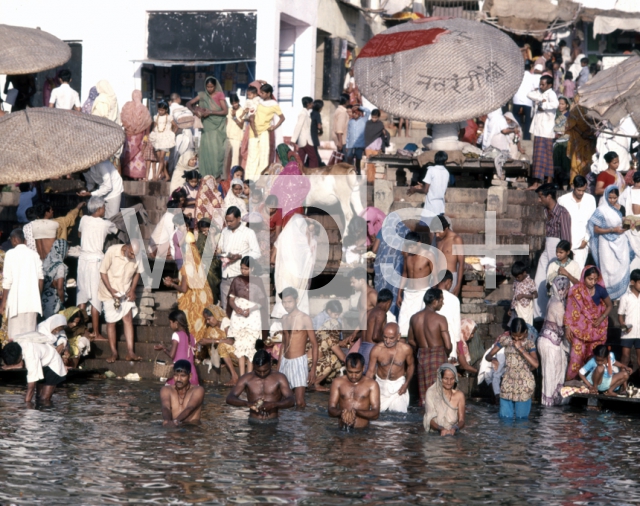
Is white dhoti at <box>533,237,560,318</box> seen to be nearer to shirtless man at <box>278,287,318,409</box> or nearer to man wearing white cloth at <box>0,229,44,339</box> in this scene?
shirtless man at <box>278,287,318,409</box>

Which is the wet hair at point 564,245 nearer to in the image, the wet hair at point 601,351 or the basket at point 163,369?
the wet hair at point 601,351

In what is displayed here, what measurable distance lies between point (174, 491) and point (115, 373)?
19.3 feet

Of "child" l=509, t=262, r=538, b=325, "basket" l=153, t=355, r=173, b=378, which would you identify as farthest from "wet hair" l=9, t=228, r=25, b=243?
"child" l=509, t=262, r=538, b=325

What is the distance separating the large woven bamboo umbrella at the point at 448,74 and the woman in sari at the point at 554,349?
3.58 metres

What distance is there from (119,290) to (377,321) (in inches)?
133

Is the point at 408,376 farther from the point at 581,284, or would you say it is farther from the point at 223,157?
the point at 223,157

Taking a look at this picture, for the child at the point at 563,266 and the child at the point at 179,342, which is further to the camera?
the child at the point at 563,266

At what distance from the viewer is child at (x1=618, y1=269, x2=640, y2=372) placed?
44.5 ft

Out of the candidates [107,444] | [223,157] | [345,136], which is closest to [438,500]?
[107,444]

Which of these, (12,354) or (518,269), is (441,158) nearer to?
(518,269)

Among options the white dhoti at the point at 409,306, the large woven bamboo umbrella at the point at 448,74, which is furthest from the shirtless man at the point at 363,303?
the large woven bamboo umbrella at the point at 448,74

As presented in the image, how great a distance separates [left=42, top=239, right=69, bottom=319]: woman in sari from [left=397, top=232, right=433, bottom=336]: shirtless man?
4252 mm

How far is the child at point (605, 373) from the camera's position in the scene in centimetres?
1324

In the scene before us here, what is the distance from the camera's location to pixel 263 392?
38.9 feet
